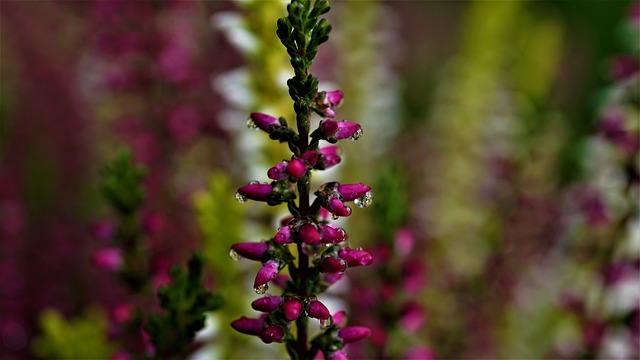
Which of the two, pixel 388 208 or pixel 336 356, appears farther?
pixel 388 208

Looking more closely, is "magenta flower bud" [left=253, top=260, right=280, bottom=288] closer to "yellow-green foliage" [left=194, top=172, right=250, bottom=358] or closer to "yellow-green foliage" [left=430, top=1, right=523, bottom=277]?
"yellow-green foliage" [left=194, top=172, right=250, bottom=358]

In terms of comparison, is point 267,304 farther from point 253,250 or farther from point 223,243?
point 223,243

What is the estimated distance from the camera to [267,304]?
351mm

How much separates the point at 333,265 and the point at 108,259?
0.77 ft

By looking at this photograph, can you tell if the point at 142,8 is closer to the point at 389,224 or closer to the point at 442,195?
the point at 389,224

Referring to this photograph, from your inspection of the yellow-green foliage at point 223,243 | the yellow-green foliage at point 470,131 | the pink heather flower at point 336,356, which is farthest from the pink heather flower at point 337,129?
the yellow-green foliage at point 470,131

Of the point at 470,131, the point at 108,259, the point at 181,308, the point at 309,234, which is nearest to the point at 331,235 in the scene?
the point at 309,234

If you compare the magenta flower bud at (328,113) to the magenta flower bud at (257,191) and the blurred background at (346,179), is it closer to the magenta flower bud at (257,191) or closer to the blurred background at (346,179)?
the magenta flower bud at (257,191)

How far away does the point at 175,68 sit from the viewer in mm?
810

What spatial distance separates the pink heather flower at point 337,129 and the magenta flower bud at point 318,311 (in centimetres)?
7

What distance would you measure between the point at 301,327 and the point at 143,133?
0.51m

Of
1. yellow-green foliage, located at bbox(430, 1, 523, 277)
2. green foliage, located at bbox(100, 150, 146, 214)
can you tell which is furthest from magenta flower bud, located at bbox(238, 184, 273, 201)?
yellow-green foliage, located at bbox(430, 1, 523, 277)

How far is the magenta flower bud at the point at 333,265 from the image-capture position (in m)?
0.34

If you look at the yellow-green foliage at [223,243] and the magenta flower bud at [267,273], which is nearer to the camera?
the magenta flower bud at [267,273]
